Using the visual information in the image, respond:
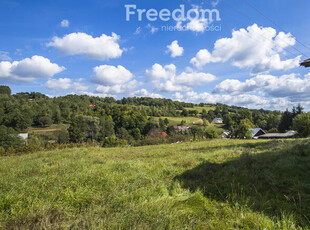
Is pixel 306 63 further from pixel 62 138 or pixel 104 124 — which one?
pixel 104 124

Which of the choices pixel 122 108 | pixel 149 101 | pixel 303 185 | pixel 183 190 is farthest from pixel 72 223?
pixel 149 101

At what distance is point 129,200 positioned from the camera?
2914 mm

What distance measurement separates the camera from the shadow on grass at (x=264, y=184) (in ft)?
9.32

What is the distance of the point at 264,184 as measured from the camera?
12.8 ft

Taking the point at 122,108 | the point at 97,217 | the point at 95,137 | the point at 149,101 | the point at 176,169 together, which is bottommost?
the point at 95,137

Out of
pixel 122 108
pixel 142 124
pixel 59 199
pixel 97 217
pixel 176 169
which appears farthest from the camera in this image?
pixel 122 108

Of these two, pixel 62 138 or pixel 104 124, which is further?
pixel 104 124

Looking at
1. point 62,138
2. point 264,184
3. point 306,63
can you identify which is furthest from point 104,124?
point 264,184

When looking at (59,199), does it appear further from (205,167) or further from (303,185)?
(303,185)

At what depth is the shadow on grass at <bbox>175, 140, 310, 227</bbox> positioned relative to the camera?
9.32 feet

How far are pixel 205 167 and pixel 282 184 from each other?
7.18ft

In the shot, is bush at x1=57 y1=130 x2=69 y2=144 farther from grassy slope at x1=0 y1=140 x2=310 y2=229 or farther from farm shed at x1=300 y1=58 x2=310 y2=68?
farm shed at x1=300 y1=58 x2=310 y2=68

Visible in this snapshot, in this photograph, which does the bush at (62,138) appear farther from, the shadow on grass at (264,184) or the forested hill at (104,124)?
the shadow on grass at (264,184)

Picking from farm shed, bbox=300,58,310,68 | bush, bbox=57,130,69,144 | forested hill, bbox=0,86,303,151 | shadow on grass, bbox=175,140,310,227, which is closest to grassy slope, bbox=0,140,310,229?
shadow on grass, bbox=175,140,310,227
